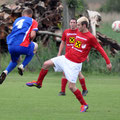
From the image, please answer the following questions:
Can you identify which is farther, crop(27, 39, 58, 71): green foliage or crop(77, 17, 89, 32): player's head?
crop(27, 39, 58, 71): green foliage

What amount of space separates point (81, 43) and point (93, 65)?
36.8 ft

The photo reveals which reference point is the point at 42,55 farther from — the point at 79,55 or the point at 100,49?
the point at 100,49

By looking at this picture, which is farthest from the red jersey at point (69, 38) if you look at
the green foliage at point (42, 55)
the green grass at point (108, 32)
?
the green grass at point (108, 32)

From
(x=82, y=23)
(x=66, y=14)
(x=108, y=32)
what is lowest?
(x=108, y=32)

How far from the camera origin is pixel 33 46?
11906mm

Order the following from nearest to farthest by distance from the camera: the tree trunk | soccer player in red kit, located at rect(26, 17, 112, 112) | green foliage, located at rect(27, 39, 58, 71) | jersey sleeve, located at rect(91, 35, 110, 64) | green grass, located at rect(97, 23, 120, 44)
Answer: jersey sleeve, located at rect(91, 35, 110, 64)
soccer player in red kit, located at rect(26, 17, 112, 112)
the tree trunk
green foliage, located at rect(27, 39, 58, 71)
green grass, located at rect(97, 23, 120, 44)

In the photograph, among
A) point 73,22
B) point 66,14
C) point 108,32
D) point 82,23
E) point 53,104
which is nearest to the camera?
point 82,23

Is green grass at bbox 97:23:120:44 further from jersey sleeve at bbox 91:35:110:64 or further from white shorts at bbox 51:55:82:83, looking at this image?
jersey sleeve at bbox 91:35:110:64

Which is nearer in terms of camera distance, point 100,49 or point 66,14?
point 100,49

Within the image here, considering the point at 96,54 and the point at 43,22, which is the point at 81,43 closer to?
the point at 96,54

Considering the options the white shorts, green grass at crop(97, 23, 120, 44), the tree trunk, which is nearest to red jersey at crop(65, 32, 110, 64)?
the white shorts

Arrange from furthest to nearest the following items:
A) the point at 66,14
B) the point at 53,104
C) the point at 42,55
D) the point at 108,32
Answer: the point at 108,32 → the point at 42,55 → the point at 66,14 → the point at 53,104

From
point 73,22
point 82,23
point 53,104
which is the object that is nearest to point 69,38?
point 73,22

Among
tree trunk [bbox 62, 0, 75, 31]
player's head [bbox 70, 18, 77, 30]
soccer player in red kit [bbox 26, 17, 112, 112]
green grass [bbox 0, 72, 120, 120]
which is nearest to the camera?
green grass [bbox 0, 72, 120, 120]
